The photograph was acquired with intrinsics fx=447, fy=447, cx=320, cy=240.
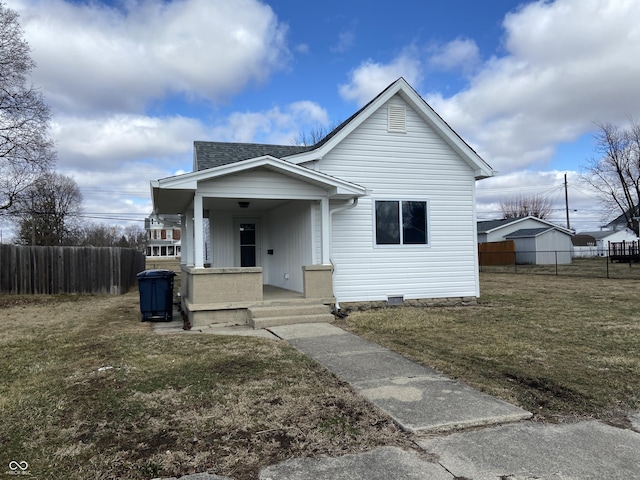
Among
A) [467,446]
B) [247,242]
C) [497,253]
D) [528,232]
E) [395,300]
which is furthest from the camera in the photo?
[528,232]

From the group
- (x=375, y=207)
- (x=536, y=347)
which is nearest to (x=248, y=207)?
(x=375, y=207)

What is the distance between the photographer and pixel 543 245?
3603cm

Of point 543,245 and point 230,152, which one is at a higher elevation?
point 230,152

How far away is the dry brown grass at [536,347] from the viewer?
14.6 ft

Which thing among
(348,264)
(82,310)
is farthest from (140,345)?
(82,310)

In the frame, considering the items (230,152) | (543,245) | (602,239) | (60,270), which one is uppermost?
(230,152)

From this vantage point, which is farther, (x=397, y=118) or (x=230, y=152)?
(x=230, y=152)

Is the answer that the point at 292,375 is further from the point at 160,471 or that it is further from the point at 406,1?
the point at 406,1

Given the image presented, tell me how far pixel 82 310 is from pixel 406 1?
12.3 metres

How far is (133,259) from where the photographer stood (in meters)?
21.8

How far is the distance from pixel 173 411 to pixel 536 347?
17.3 feet

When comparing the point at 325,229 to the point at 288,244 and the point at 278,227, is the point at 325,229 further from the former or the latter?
the point at 278,227

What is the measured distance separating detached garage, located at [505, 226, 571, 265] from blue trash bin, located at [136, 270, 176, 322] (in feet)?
103

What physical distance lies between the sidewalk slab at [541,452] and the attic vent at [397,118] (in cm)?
867
